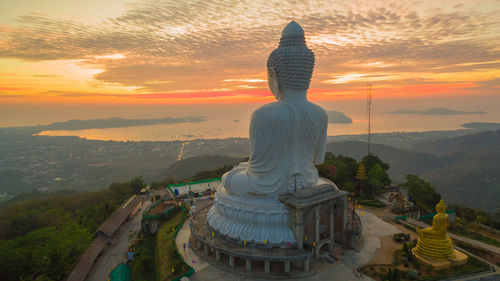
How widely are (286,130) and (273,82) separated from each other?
166 inches

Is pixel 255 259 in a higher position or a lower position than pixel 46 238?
higher

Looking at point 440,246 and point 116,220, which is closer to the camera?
point 440,246

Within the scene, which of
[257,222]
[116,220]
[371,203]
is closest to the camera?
[257,222]

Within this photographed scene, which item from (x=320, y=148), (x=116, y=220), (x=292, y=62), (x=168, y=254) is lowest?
(x=168, y=254)

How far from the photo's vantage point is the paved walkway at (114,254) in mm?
20750

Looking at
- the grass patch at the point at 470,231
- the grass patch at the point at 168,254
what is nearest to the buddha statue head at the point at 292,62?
the grass patch at the point at 168,254

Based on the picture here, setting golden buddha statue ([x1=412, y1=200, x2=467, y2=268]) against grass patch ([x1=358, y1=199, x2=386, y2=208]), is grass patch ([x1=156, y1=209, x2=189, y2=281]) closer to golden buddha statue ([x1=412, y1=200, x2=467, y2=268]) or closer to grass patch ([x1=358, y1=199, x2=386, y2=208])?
golden buddha statue ([x1=412, y1=200, x2=467, y2=268])

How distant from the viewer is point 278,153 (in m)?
19.6

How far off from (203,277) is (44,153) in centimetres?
12805

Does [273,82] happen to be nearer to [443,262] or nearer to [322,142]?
[322,142]

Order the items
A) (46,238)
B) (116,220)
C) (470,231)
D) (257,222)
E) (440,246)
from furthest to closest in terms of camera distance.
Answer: (116,220)
(470,231)
(46,238)
(257,222)
(440,246)

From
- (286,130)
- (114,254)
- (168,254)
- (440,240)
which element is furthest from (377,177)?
(114,254)

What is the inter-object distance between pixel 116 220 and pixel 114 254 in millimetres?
4852

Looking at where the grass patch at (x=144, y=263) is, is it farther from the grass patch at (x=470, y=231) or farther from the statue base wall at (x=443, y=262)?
the grass patch at (x=470, y=231)
